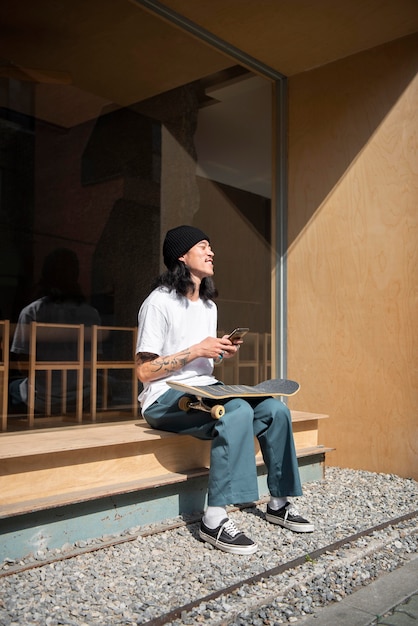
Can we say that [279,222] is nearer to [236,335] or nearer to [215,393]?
[236,335]

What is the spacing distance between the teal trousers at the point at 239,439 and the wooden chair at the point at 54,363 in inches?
27.6

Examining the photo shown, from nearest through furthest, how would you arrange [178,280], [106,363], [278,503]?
[278,503] < [178,280] < [106,363]

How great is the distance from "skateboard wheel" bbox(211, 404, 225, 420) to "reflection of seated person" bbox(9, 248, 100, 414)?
1.21m

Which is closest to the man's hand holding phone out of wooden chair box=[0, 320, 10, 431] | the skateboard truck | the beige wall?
the skateboard truck

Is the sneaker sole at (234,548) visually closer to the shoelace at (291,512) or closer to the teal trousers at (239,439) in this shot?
the teal trousers at (239,439)

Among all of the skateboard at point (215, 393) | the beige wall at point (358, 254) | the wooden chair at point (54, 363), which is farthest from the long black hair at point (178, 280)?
the beige wall at point (358, 254)

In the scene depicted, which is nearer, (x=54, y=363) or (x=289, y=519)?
(x=289, y=519)

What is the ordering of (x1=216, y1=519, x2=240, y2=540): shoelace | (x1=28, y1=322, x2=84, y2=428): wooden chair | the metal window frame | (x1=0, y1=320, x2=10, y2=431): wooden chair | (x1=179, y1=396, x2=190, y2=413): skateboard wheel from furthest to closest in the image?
the metal window frame, (x1=28, y1=322, x2=84, y2=428): wooden chair, (x1=0, y1=320, x2=10, y2=431): wooden chair, (x1=179, y1=396, x2=190, y2=413): skateboard wheel, (x1=216, y1=519, x2=240, y2=540): shoelace

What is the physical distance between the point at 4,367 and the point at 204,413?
1.16m

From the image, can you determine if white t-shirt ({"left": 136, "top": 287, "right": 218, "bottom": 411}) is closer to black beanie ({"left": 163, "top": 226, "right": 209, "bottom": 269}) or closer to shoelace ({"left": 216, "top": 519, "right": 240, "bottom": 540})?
black beanie ({"left": 163, "top": 226, "right": 209, "bottom": 269})

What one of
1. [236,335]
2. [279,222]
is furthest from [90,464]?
[279,222]

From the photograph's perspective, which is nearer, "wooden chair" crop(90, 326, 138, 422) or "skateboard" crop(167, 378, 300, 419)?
"skateboard" crop(167, 378, 300, 419)

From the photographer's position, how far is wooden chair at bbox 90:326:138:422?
3.70m

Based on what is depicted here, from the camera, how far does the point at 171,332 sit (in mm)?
2998
